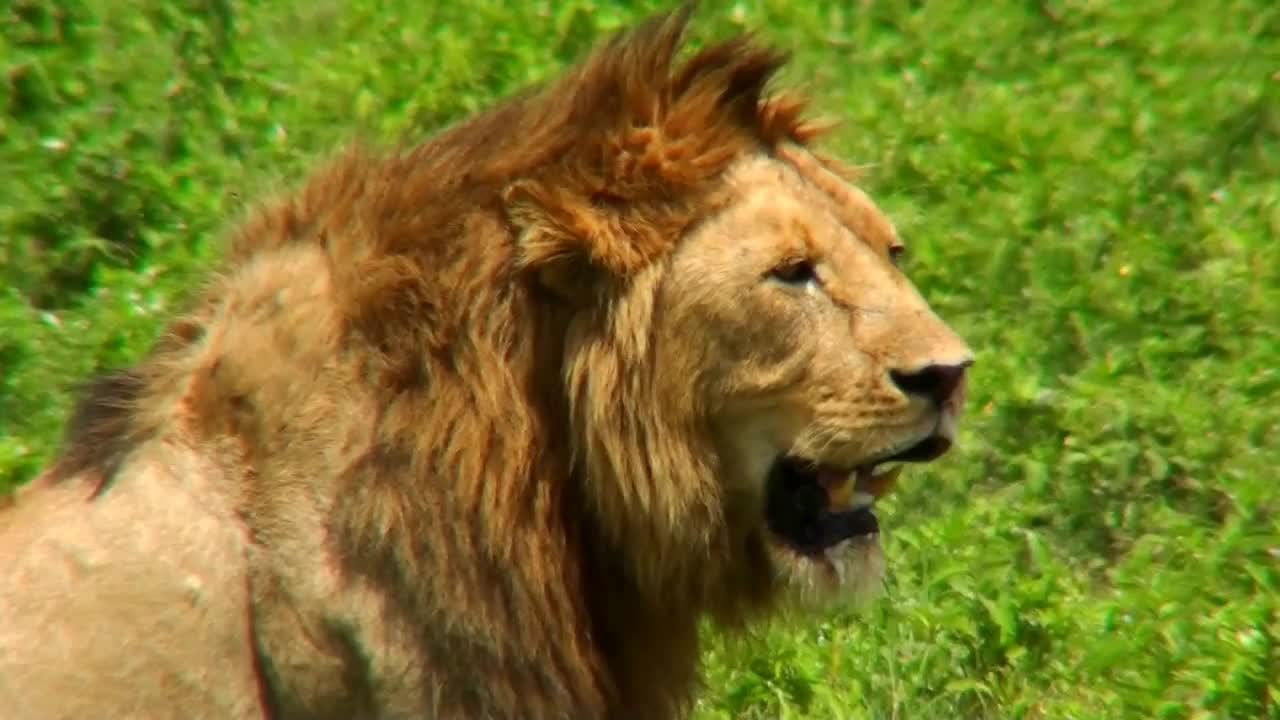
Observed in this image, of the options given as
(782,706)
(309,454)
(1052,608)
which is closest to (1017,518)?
(1052,608)

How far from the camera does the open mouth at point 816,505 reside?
3.33 metres

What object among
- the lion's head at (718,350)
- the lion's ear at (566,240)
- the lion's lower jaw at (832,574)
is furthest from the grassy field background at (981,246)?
the lion's ear at (566,240)

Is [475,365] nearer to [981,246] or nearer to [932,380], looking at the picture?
[932,380]

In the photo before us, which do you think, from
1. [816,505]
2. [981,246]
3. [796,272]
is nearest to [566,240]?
[796,272]

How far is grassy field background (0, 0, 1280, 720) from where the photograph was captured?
4.51m

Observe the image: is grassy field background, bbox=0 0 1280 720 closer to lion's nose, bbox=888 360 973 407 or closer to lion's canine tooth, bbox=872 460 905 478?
lion's canine tooth, bbox=872 460 905 478

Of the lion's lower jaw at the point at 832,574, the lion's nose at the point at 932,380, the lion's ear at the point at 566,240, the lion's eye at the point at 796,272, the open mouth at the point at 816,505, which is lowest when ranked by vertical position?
the lion's lower jaw at the point at 832,574

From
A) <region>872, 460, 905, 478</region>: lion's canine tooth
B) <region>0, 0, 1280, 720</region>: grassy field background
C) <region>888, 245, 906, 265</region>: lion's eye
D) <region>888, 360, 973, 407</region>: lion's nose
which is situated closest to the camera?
<region>888, 360, 973, 407</region>: lion's nose

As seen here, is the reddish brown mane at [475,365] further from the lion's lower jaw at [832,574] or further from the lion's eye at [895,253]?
the lion's eye at [895,253]

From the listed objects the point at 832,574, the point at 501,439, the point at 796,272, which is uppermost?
the point at 796,272

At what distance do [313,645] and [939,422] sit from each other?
0.95 m

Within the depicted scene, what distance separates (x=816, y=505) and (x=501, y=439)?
0.48m

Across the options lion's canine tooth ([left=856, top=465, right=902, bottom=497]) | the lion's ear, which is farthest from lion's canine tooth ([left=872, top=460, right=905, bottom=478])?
the lion's ear

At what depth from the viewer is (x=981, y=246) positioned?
232 inches
